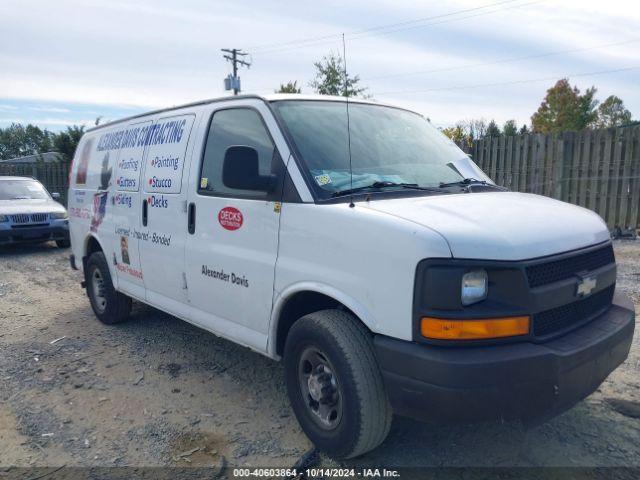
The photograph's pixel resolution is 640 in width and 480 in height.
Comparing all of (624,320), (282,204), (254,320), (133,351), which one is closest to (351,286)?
(282,204)

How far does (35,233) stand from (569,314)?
10807 mm

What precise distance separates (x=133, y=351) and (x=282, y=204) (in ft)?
8.66

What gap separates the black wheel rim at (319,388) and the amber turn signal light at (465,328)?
648 mm

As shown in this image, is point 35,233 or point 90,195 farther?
point 35,233

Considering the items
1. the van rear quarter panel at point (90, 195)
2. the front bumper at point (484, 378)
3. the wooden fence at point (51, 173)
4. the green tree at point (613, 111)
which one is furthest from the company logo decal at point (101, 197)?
the green tree at point (613, 111)

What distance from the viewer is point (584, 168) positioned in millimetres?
9578

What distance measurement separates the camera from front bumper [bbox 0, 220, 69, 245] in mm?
10484

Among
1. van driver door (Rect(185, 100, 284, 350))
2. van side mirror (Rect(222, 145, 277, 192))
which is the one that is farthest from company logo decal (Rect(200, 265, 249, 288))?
van side mirror (Rect(222, 145, 277, 192))

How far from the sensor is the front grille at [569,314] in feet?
8.42

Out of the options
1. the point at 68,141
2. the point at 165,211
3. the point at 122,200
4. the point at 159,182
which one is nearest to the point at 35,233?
the point at 122,200

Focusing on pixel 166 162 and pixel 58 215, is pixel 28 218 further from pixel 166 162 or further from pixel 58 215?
pixel 166 162

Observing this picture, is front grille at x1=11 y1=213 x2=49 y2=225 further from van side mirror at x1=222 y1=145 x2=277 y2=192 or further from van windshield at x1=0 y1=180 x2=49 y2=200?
van side mirror at x1=222 y1=145 x2=277 y2=192

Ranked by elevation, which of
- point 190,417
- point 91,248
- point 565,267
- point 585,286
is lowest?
point 190,417

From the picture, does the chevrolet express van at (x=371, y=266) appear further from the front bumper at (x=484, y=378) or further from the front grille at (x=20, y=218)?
the front grille at (x=20, y=218)
